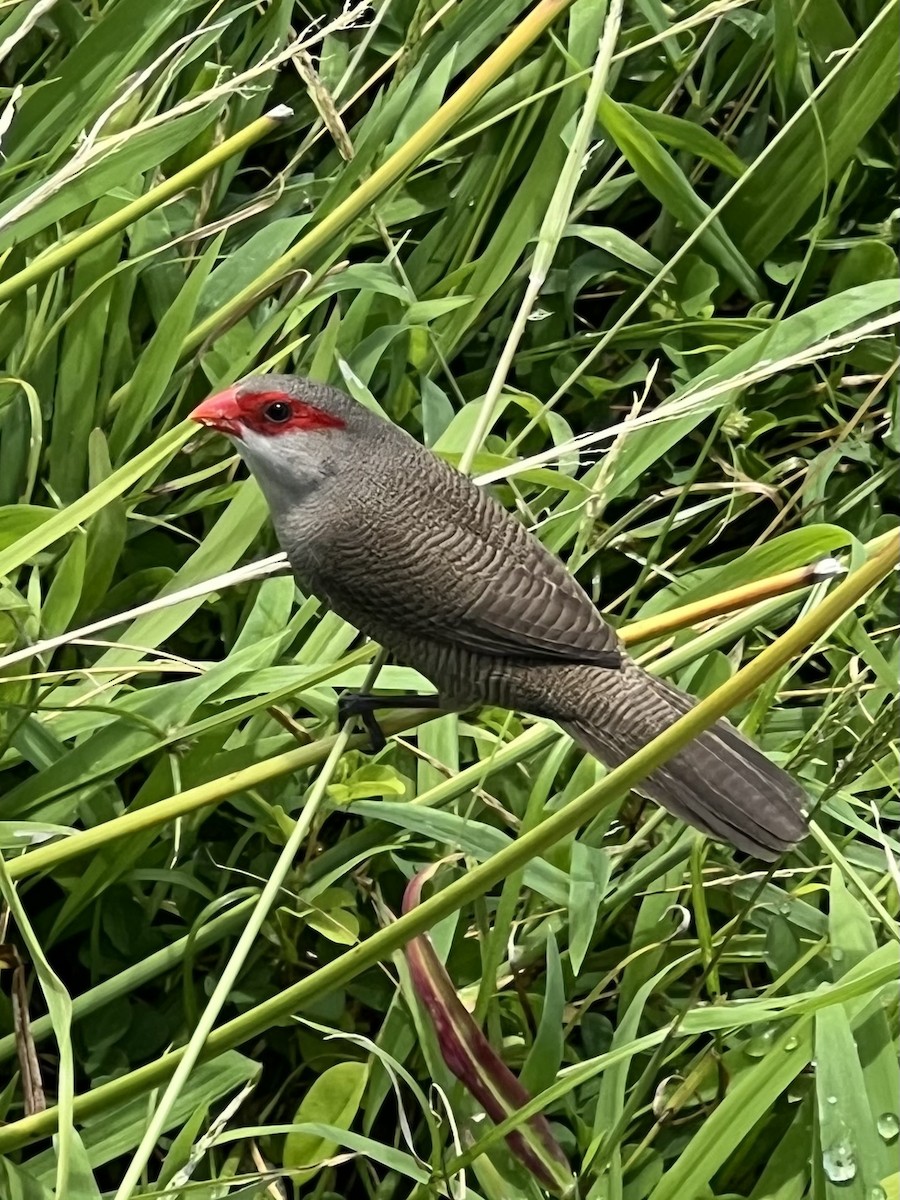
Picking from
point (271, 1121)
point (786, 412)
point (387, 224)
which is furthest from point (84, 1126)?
point (786, 412)

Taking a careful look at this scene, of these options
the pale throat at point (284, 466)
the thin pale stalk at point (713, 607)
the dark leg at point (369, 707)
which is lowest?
the thin pale stalk at point (713, 607)

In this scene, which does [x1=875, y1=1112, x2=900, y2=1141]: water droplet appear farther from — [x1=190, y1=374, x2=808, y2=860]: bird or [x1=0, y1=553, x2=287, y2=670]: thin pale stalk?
[x1=0, y1=553, x2=287, y2=670]: thin pale stalk

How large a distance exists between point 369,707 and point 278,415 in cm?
41

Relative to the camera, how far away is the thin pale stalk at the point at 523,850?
97cm

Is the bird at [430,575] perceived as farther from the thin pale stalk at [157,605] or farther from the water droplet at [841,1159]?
the water droplet at [841,1159]

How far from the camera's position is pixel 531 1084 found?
1559mm

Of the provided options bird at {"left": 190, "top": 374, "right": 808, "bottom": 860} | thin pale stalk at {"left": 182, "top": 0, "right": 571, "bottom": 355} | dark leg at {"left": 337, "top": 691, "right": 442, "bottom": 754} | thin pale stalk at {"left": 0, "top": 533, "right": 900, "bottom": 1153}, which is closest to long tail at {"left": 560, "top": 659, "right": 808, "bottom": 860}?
bird at {"left": 190, "top": 374, "right": 808, "bottom": 860}

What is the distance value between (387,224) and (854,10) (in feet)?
3.36

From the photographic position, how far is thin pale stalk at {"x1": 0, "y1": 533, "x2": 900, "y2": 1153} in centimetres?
97

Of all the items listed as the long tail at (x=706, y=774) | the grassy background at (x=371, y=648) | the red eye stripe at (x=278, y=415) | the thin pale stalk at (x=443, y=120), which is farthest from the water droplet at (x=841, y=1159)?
the thin pale stalk at (x=443, y=120)

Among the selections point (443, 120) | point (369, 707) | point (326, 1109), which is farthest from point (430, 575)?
point (326, 1109)

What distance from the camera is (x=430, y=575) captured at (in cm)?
164

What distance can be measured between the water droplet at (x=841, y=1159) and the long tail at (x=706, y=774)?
1.10 ft

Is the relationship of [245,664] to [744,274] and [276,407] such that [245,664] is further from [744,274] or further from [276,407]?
[744,274]
